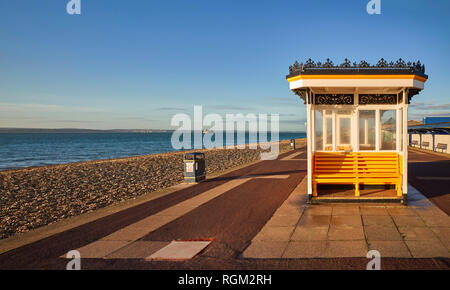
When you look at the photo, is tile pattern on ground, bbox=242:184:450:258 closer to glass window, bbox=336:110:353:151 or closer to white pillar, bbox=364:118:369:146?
white pillar, bbox=364:118:369:146

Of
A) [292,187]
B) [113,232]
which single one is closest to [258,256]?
[113,232]

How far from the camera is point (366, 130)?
9500 millimetres

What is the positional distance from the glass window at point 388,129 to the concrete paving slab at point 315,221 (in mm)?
3390

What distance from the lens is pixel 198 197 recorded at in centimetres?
988

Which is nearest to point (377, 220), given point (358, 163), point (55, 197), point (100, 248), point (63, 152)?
point (358, 163)

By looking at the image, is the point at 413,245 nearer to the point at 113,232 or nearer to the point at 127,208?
the point at 113,232

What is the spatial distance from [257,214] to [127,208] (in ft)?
12.3

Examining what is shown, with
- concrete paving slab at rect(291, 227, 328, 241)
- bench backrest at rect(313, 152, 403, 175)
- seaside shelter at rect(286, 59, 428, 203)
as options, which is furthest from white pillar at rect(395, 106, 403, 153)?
concrete paving slab at rect(291, 227, 328, 241)

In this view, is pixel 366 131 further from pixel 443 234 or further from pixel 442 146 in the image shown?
pixel 442 146

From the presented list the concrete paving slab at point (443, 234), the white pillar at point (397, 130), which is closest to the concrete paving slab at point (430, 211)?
the concrete paving slab at point (443, 234)

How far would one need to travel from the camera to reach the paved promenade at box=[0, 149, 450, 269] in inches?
183

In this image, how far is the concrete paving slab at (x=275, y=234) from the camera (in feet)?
18.8

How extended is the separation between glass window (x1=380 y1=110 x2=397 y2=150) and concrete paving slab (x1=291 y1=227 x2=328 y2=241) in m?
4.26

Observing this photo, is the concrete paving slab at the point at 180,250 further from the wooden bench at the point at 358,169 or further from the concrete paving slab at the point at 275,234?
the wooden bench at the point at 358,169
